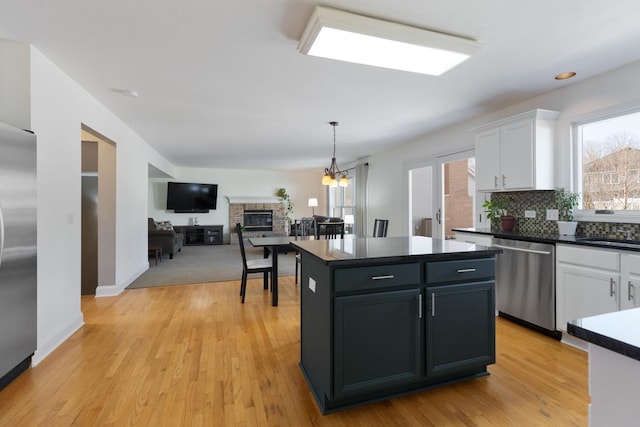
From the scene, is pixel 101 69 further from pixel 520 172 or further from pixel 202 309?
pixel 520 172

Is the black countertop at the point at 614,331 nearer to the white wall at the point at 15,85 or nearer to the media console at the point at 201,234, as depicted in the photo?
the white wall at the point at 15,85

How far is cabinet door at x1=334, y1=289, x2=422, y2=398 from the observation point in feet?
5.87

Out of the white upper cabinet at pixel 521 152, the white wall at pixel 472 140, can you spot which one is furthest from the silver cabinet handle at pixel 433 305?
the white wall at pixel 472 140

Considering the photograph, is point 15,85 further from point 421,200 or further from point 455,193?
point 421,200

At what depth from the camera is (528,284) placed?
10.2 ft

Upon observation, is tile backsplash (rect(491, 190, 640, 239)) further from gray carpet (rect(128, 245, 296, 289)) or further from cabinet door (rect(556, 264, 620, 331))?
gray carpet (rect(128, 245, 296, 289))

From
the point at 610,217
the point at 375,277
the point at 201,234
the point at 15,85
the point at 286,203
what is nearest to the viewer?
the point at 375,277

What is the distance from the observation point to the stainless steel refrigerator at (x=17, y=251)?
2.05 m

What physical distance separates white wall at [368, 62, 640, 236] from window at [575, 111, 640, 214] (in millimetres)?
128

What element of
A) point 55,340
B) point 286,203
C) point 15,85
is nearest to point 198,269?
point 55,340

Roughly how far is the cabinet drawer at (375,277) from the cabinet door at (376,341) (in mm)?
55

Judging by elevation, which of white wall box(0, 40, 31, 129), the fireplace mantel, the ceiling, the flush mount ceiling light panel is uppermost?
the ceiling

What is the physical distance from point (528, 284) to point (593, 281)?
59 cm

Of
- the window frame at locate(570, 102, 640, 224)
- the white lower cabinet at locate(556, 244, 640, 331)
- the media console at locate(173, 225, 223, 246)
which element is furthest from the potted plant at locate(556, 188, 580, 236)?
the media console at locate(173, 225, 223, 246)
